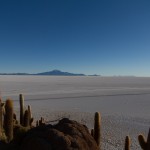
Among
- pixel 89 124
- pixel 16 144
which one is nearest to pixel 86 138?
pixel 16 144

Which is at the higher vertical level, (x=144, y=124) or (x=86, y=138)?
(x=86, y=138)

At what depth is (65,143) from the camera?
4480 millimetres

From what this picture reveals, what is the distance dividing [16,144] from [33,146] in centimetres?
55

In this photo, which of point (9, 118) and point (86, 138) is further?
point (9, 118)

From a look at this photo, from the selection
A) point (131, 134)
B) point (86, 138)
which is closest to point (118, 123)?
point (131, 134)

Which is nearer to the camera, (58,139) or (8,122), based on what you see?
(58,139)

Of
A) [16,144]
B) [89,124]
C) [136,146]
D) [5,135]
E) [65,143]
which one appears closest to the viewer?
[65,143]

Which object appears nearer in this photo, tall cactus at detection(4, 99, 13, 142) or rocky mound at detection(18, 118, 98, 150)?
rocky mound at detection(18, 118, 98, 150)

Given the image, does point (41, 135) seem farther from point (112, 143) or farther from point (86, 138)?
point (112, 143)

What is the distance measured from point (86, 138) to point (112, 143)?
6.70 m

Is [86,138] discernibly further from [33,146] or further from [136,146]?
[136,146]

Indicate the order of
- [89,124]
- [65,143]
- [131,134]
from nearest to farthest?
[65,143]
[131,134]
[89,124]

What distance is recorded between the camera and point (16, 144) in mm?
4941

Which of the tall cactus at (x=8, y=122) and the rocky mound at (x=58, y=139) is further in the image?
the tall cactus at (x=8, y=122)
